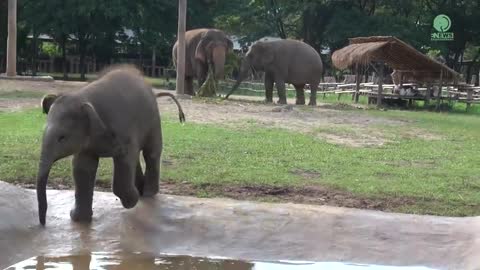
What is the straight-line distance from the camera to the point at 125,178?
684 centimetres

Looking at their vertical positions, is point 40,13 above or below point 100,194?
above

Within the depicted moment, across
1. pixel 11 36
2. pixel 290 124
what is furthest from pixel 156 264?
pixel 11 36

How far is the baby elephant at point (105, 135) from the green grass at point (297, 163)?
58.0 inches

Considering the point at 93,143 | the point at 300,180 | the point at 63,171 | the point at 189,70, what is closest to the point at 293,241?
the point at 93,143

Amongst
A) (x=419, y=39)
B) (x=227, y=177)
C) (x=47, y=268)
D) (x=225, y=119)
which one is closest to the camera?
(x=47, y=268)

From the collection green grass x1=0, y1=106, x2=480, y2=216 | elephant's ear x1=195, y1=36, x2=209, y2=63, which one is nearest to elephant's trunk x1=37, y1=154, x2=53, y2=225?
green grass x1=0, y1=106, x2=480, y2=216

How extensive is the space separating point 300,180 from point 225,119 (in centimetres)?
667

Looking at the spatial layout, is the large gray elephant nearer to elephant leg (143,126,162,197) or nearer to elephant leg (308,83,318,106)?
elephant leg (308,83,318,106)

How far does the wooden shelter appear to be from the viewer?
24297 millimetres

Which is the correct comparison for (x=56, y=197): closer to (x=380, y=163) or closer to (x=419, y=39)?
(x=380, y=163)

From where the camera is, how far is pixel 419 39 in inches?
1679

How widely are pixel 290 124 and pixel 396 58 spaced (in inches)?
436

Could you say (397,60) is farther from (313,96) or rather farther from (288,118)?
(288,118)

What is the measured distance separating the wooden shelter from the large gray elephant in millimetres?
1519
